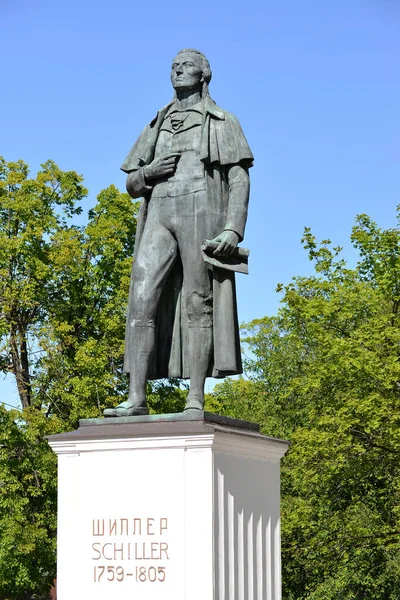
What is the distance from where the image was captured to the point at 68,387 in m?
30.7

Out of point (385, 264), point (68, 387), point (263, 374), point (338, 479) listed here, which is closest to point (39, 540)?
point (68, 387)

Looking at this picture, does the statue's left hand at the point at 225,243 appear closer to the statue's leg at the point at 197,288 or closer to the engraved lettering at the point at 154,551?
the statue's leg at the point at 197,288

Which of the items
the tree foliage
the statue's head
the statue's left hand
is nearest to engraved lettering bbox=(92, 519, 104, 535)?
the statue's left hand

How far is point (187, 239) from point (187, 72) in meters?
1.40

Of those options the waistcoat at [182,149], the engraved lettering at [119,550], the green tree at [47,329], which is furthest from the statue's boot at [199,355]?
the green tree at [47,329]

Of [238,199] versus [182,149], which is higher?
[182,149]

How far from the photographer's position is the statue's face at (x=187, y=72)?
31.9ft

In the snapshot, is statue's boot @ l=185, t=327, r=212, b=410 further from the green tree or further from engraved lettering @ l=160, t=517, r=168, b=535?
the green tree

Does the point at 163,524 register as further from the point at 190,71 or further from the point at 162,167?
the point at 190,71

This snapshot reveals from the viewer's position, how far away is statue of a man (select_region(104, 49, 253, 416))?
9.38 metres

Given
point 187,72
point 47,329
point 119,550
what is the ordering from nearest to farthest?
point 119,550
point 187,72
point 47,329

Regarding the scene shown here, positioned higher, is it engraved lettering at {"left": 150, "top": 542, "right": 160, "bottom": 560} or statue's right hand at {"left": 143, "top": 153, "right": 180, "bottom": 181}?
statue's right hand at {"left": 143, "top": 153, "right": 180, "bottom": 181}

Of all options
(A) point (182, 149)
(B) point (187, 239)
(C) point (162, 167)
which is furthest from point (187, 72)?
(B) point (187, 239)

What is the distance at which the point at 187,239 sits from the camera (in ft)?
31.1
